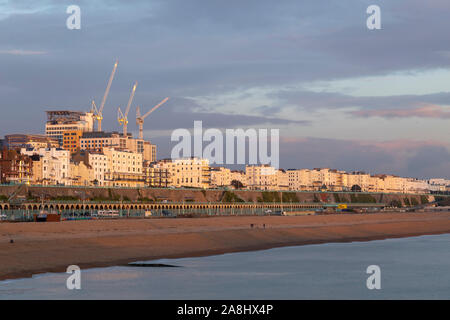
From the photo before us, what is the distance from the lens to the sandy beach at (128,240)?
4469 centimetres

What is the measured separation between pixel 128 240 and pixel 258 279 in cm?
1850

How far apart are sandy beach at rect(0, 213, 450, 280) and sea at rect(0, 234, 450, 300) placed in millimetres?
2446

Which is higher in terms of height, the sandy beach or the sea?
the sandy beach

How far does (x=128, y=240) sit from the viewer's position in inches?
2295

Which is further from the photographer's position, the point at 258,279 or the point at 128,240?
the point at 128,240

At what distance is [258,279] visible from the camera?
140 feet

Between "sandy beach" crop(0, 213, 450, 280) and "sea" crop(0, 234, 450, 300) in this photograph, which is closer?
"sea" crop(0, 234, 450, 300)

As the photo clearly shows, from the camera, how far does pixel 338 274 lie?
4625 centimetres

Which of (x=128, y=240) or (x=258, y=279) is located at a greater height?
(x=128, y=240)

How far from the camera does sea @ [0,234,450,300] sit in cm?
3603

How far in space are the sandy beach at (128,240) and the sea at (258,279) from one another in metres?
2.45
